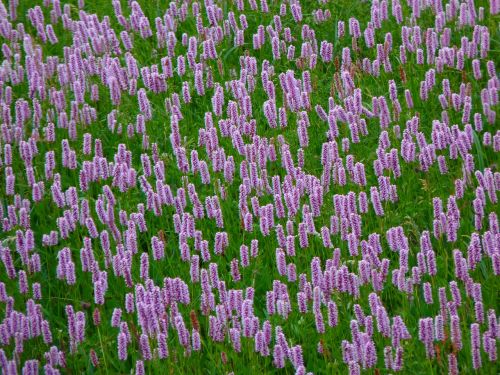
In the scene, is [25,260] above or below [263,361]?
above

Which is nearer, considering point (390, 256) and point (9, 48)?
point (390, 256)

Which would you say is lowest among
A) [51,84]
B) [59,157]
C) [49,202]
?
[49,202]

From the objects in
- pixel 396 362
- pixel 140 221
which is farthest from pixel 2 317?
pixel 396 362

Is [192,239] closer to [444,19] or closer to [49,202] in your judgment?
[49,202]

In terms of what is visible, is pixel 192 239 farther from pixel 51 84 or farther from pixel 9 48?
pixel 9 48

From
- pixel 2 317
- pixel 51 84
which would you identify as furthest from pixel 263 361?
pixel 51 84

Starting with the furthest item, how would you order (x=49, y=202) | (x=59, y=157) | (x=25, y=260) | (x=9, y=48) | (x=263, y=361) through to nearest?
(x=9, y=48), (x=59, y=157), (x=49, y=202), (x=25, y=260), (x=263, y=361)

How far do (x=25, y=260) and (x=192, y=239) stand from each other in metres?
1.16

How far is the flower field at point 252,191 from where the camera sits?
4.90m

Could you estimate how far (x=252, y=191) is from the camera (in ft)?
20.4

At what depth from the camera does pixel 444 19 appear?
7.44m

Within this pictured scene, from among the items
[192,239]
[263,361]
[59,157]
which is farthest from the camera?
[59,157]

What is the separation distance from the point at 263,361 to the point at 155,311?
2.46ft

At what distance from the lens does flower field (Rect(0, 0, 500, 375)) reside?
16.1ft
